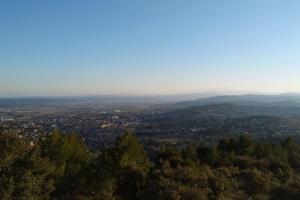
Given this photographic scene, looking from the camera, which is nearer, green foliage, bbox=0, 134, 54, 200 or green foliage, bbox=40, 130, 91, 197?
green foliage, bbox=0, 134, 54, 200

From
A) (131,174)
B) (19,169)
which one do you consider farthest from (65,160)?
(19,169)

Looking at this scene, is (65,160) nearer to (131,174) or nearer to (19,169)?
(131,174)

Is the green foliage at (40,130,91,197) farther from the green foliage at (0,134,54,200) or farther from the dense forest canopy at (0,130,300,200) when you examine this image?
the green foliage at (0,134,54,200)

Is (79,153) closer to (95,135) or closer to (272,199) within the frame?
(272,199)

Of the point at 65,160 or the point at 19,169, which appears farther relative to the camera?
the point at 65,160

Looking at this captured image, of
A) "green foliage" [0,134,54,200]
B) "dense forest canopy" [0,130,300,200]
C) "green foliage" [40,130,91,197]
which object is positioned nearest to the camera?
"green foliage" [0,134,54,200]

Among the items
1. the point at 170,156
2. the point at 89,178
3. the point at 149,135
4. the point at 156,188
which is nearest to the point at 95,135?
the point at 149,135

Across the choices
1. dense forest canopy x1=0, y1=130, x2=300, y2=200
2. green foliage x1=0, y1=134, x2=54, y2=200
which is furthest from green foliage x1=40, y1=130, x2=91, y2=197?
green foliage x1=0, y1=134, x2=54, y2=200

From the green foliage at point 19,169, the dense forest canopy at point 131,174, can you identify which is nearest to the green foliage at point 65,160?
the dense forest canopy at point 131,174

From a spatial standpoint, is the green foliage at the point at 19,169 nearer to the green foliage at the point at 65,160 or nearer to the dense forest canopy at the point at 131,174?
the dense forest canopy at the point at 131,174

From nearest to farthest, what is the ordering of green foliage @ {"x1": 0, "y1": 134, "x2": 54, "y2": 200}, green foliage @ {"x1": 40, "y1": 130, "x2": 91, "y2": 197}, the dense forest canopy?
green foliage @ {"x1": 0, "y1": 134, "x2": 54, "y2": 200} → the dense forest canopy → green foliage @ {"x1": 40, "y1": 130, "x2": 91, "y2": 197}
